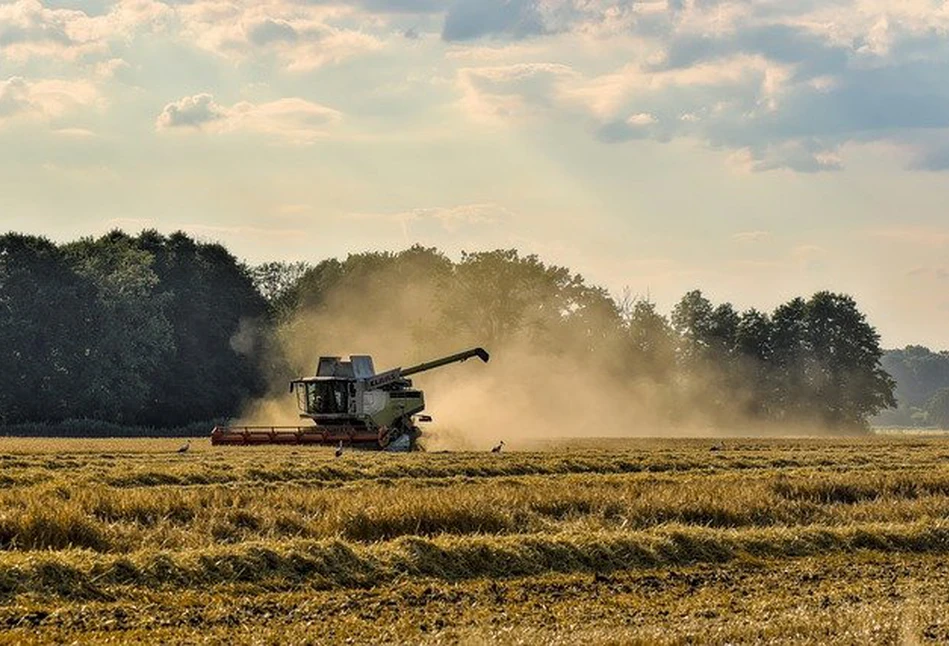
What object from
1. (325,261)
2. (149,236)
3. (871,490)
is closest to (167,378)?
(149,236)

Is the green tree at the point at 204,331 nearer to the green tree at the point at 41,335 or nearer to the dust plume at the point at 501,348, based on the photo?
the dust plume at the point at 501,348

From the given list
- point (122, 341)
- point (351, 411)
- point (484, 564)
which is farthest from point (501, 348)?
point (484, 564)

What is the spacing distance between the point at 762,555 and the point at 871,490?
10.3 meters

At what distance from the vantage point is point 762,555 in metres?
23.4

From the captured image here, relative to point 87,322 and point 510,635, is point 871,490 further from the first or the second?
point 87,322

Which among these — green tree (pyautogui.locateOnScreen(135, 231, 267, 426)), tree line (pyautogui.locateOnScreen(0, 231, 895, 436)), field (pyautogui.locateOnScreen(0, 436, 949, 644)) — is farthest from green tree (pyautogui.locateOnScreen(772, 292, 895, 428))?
field (pyautogui.locateOnScreen(0, 436, 949, 644))

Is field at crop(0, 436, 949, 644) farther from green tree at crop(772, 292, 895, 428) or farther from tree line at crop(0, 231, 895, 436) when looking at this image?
green tree at crop(772, 292, 895, 428)

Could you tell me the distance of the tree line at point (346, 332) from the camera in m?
91.9

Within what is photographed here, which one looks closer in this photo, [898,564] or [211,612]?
[211,612]

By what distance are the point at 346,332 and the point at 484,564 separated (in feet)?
305

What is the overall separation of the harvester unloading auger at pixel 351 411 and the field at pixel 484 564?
82.7ft

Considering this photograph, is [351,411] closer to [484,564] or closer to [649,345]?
[484,564]

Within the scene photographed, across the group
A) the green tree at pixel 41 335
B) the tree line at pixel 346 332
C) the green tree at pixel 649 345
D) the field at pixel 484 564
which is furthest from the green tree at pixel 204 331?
the field at pixel 484 564

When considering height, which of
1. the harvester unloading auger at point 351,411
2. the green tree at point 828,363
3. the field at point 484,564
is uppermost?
the green tree at point 828,363
